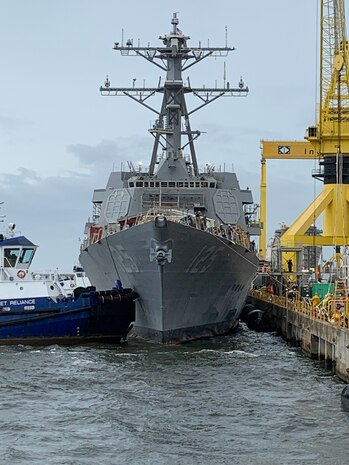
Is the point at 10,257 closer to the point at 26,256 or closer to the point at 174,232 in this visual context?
the point at 26,256

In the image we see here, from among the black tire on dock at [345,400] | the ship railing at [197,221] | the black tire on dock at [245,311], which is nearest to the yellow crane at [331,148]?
the black tire on dock at [245,311]

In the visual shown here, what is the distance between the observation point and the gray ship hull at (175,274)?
29.1 meters

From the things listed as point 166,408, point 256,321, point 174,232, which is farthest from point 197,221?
point 256,321

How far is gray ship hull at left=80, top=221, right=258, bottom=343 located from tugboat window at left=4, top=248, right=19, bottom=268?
3.17m

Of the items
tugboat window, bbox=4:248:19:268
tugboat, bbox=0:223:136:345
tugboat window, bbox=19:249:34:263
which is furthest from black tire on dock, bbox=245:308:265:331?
tugboat window, bbox=4:248:19:268

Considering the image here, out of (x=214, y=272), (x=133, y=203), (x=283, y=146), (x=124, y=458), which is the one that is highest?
(x=283, y=146)

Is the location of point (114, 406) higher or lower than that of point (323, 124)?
lower

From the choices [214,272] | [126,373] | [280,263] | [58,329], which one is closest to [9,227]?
[58,329]

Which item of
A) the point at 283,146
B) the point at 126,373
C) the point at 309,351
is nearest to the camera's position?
the point at 126,373

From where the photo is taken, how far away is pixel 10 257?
1278 inches

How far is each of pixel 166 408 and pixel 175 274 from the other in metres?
9.99

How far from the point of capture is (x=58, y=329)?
30.7 m

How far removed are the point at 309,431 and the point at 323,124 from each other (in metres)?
39.6

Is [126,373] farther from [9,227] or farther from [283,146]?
[283,146]
